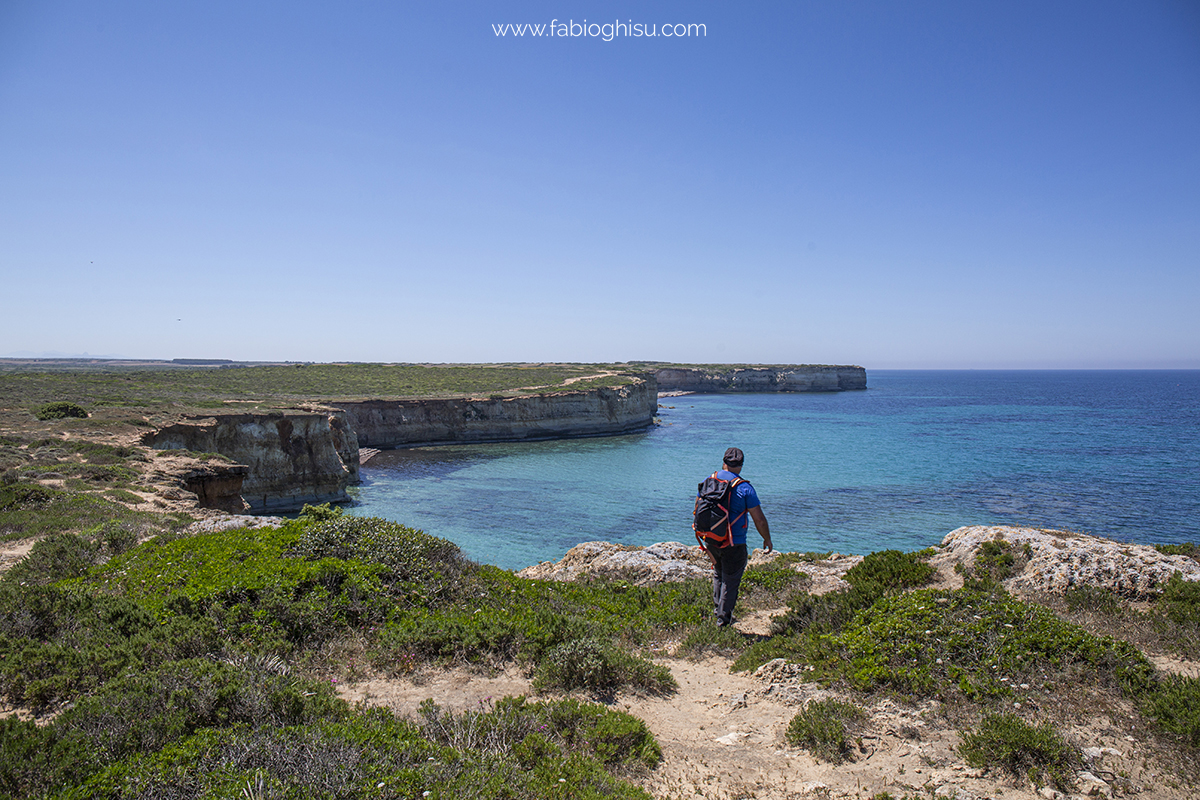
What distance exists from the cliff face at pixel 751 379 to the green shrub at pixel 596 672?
391 feet

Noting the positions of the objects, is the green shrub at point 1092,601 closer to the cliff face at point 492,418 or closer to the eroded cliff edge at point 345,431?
the eroded cliff edge at point 345,431

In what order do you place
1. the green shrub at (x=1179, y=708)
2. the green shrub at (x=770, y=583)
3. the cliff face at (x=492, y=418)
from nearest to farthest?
1. the green shrub at (x=1179, y=708)
2. the green shrub at (x=770, y=583)
3. the cliff face at (x=492, y=418)

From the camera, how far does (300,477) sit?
99.3 ft

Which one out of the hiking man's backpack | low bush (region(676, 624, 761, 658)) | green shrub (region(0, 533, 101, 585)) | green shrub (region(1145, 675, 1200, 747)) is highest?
the hiking man's backpack

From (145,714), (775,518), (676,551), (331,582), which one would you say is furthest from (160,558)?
(775,518)

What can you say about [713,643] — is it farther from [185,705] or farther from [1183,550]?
[1183,550]

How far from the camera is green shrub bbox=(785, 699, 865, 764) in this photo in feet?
14.0

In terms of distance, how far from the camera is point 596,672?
18.0 feet

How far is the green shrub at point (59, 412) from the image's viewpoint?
83.7 feet

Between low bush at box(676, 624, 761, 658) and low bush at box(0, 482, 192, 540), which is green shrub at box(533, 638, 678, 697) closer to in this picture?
low bush at box(676, 624, 761, 658)

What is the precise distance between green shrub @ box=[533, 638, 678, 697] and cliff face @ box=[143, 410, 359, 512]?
90.5ft

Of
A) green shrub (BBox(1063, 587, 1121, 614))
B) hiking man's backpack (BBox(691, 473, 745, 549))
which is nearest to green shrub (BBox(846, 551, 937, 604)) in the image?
green shrub (BBox(1063, 587, 1121, 614))

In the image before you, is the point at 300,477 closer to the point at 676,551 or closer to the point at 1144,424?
the point at 676,551

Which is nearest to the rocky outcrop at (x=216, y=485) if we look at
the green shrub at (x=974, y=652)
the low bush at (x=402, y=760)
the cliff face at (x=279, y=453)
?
the cliff face at (x=279, y=453)
